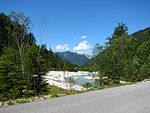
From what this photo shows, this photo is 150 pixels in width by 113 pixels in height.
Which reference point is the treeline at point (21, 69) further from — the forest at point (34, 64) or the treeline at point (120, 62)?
the treeline at point (120, 62)

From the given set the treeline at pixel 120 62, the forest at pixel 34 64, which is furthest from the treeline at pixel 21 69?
the treeline at pixel 120 62

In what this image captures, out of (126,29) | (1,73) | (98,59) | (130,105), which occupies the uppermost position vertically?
(126,29)

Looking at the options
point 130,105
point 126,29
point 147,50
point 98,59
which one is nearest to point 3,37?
point 126,29

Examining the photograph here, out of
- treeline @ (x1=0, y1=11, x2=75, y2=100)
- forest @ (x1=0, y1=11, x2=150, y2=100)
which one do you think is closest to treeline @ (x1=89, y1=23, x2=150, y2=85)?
forest @ (x1=0, y1=11, x2=150, y2=100)

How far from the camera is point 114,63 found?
43.8 m

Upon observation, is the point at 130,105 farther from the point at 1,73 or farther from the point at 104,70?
the point at 104,70

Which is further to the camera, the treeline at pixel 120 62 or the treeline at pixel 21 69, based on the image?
the treeline at pixel 120 62

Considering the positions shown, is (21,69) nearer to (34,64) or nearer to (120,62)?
(34,64)

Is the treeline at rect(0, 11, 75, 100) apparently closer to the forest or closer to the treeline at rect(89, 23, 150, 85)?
the forest

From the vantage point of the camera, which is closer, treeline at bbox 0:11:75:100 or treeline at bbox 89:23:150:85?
treeline at bbox 0:11:75:100

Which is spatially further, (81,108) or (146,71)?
(146,71)

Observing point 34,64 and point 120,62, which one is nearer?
point 34,64

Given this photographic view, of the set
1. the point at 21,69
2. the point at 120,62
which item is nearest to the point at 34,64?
the point at 21,69

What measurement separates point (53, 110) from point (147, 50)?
198ft
